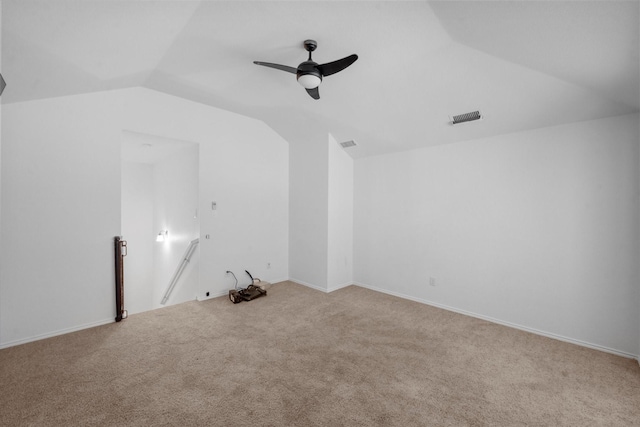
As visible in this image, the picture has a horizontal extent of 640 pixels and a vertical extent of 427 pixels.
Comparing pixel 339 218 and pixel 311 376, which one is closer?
pixel 311 376

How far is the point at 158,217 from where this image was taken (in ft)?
21.4

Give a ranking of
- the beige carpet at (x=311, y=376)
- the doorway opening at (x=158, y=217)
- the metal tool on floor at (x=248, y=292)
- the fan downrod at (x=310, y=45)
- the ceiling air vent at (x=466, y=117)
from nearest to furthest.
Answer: the beige carpet at (x=311, y=376)
the fan downrod at (x=310, y=45)
the ceiling air vent at (x=466, y=117)
the metal tool on floor at (x=248, y=292)
the doorway opening at (x=158, y=217)

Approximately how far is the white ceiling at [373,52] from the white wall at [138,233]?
12.4 feet

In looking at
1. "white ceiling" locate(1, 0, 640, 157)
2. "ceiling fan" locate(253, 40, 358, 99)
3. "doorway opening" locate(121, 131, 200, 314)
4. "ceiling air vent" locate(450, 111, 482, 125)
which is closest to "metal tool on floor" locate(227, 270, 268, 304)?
"doorway opening" locate(121, 131, 200, 314)

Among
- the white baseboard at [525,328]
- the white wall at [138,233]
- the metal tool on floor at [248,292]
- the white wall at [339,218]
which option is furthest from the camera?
the white wall at [138,233]

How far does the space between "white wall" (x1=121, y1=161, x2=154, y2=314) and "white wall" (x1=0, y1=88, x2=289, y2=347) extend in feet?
10.8

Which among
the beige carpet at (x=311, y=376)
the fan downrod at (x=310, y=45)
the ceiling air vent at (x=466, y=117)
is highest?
the fan downrod at (x=310, y=45)

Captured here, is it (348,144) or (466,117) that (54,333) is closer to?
(348,144)

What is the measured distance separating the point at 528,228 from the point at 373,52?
2.82 m

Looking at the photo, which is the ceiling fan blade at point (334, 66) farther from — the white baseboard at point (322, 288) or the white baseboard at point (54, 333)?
the white baseboard at point (54, 333)

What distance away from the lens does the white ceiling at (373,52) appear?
206 centimetres

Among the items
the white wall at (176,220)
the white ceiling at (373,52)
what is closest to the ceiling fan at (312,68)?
the white ceiling at (373,52)

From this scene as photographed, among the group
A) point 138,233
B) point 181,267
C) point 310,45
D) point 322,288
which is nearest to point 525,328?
point 322,288

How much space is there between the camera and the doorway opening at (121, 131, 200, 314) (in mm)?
4824
